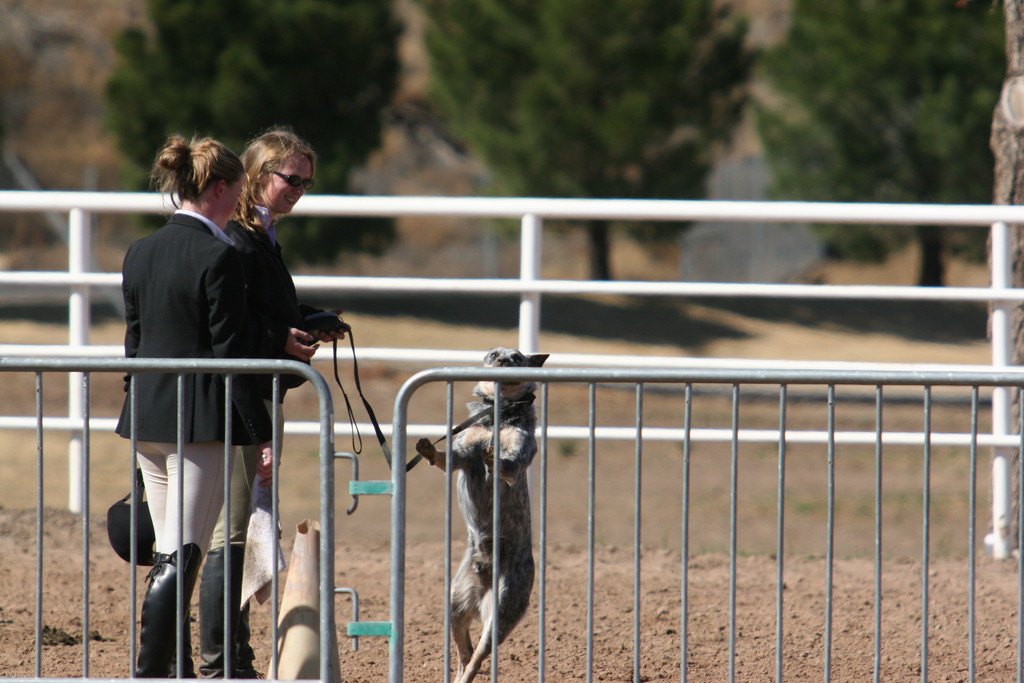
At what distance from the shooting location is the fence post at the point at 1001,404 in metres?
5.52

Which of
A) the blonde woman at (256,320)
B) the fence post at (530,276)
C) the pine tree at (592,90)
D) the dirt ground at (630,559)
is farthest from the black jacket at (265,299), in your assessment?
the pine tree at (592,90)

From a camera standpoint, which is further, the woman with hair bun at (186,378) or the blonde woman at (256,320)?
the blonde woman at (256,320)

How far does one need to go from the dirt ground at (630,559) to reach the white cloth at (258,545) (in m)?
0.50

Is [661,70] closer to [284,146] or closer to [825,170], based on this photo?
[825,170]

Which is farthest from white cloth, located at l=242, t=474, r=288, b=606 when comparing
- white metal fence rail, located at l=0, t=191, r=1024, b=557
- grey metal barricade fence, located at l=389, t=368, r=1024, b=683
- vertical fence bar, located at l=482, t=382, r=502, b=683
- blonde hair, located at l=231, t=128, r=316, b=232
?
white metal fence rail, located at l=0, t=191, r=1024, b=557

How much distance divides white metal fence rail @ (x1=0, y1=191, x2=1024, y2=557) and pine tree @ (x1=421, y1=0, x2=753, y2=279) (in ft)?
52.1

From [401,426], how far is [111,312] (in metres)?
16.8

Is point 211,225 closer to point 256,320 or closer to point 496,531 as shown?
point 256,320

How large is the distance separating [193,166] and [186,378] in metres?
0.63

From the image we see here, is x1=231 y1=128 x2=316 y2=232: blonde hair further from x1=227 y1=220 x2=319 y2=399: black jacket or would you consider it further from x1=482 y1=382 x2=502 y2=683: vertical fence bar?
x1=482 y1=382 x2=502 y2=683: vertical fence bar

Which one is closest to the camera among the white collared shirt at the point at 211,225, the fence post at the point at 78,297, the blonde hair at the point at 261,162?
the white collared shirt at the point at 211,225

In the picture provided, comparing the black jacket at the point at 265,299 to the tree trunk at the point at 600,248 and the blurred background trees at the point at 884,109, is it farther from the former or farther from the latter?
the tree trunk at the point at 600,248

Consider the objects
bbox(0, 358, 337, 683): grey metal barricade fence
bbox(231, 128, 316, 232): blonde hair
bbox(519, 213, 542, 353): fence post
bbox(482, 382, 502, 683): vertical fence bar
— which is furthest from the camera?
bbox(519, 213, 542, 353): fence post

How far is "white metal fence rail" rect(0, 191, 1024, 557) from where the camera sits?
542 centimetres
